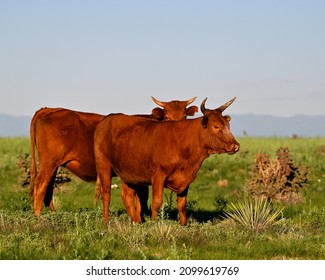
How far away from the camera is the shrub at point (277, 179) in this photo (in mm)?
22766

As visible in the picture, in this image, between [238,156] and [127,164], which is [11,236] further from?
[238,156]

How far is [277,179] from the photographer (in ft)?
75.4

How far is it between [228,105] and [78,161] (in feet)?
13.7

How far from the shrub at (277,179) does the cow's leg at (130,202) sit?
8040 millimetres

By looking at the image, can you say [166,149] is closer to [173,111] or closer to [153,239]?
[153,239]

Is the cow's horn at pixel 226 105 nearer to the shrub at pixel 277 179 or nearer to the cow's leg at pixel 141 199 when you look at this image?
the cow's leg at pixel 141 199

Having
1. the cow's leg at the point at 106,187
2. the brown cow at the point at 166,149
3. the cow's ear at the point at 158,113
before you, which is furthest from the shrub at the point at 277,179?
the brown cow at the point at 166,149

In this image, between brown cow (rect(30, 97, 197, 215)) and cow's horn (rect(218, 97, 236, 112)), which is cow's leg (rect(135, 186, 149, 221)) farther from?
cow's horn (rect(218, 97, 236, 112))

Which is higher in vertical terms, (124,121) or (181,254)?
(124,121)

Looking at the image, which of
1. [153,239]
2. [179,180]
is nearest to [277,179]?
[179,180]

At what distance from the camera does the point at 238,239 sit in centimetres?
1275

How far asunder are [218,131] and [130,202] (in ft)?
8.98

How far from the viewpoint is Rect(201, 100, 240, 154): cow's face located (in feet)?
43.5
